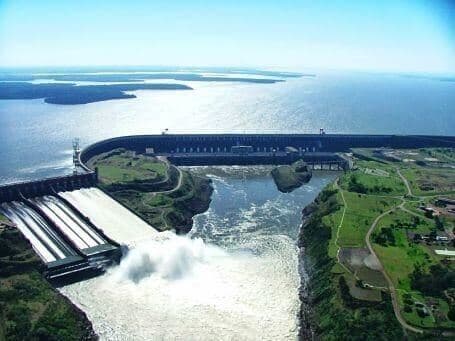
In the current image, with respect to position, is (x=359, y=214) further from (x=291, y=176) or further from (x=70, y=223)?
(x=70, y=223)

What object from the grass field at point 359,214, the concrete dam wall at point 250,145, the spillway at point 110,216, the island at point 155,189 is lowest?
the concrete dam wall at point 250,145

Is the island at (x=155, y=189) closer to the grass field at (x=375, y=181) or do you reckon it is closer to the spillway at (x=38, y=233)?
the spillway at (x=38, y=233)

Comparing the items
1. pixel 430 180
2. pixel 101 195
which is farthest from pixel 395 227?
pixel 101 195

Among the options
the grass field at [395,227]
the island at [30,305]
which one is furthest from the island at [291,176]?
the island at [30,305]

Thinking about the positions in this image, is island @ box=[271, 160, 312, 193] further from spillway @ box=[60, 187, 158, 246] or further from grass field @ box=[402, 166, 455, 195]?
spillway @ box=[60, 187, 158, 246]

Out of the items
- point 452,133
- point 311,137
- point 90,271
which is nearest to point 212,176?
A: point 311,137

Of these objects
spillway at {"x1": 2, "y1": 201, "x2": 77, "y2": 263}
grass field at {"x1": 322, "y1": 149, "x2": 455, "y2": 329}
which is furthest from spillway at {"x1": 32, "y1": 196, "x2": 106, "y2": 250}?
grass field at {"x1": 322, "y1": 149, "x2": 455, "y2": 329}
